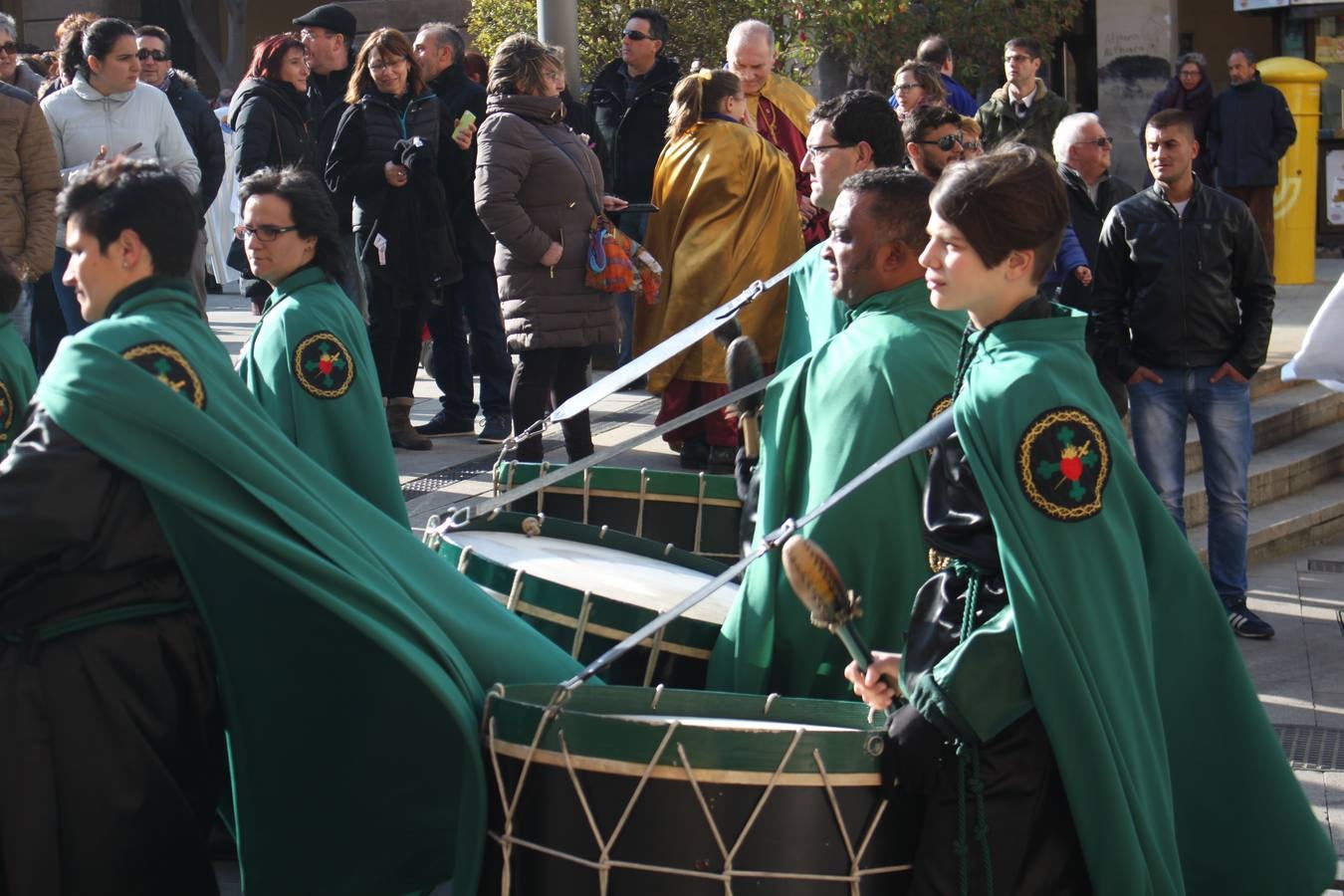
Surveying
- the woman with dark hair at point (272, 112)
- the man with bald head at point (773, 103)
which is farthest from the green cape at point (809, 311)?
the woman with dark hair at point (272, 112)

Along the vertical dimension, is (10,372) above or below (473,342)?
above

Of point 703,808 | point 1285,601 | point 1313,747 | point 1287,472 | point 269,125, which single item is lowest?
point 1285,601

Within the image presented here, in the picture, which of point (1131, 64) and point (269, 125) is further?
point (1131, 64)

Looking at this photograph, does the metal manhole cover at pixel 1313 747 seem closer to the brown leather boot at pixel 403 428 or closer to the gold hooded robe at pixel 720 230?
the gold hooded robe at pixel 720 230

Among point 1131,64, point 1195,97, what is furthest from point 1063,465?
point 1131,64

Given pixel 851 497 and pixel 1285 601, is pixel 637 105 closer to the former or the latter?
pixel 1285 601

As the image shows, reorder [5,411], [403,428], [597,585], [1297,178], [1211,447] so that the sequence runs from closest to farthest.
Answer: [597,585] < [5,411] < [1211,447] < [403,428] < [1297,178]

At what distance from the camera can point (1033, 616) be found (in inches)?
117

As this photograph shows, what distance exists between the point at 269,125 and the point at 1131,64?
10.2 metres

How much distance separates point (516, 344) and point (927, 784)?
4.95 meters

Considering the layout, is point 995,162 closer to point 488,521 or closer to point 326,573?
point 326,573

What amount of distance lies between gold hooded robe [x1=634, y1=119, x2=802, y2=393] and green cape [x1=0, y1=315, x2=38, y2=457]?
3918 millimetres

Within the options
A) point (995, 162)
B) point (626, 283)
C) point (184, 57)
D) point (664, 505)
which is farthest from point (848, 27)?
point (184, 57)

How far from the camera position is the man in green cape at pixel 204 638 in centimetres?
341
